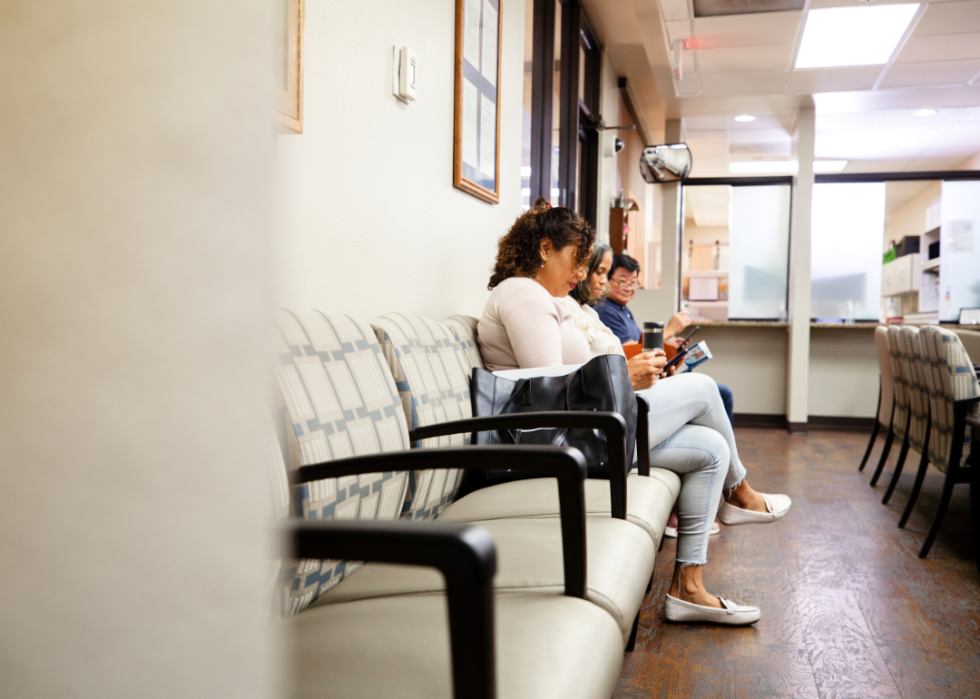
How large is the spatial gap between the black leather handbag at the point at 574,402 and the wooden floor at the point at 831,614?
52cm

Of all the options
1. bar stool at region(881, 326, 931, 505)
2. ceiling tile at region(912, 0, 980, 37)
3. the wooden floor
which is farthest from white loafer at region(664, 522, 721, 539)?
ceiling tile at region(912, 0, 980, 37)

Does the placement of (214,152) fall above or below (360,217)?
below

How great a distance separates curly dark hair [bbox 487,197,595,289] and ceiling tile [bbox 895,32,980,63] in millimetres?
3031

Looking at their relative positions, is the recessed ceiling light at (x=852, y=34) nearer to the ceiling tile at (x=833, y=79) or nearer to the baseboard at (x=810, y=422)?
the ceiling tile at (x=833, y=79)

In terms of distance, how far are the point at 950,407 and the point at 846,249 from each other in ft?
12.4

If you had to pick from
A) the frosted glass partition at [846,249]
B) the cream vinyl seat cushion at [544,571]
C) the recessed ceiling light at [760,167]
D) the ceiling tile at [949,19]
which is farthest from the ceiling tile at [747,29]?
the recessed ceiling light at [760,167]

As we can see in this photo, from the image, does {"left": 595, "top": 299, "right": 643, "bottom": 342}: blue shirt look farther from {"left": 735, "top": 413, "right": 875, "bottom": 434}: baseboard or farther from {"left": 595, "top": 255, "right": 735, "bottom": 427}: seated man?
{"left": 735, "top": 413, "right": 875, "bottom": 434}: baseboard

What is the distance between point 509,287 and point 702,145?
6103mm

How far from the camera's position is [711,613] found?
188 cm

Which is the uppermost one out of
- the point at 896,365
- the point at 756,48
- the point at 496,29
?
the point at 756,48

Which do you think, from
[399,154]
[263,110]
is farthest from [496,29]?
[263,110]

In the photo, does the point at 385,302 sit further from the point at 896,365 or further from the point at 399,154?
the point at 896,365

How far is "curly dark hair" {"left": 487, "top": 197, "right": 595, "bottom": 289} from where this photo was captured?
2.24m

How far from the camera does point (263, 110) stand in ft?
0.48
